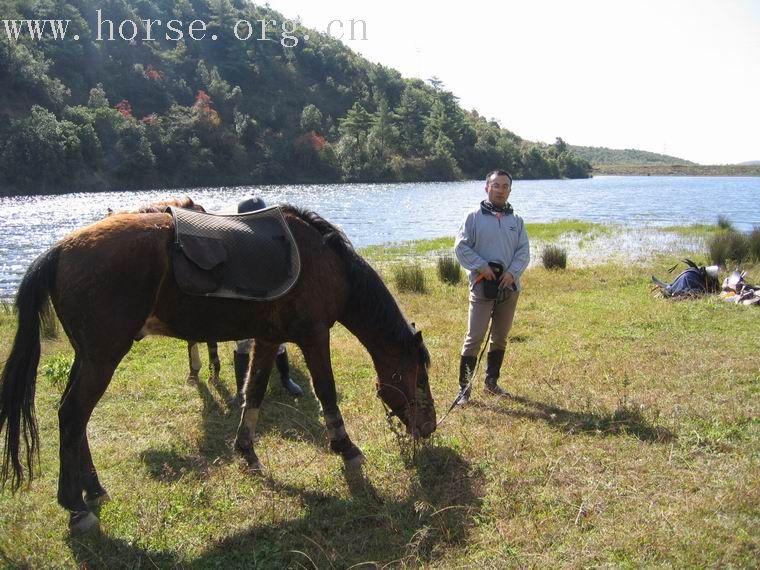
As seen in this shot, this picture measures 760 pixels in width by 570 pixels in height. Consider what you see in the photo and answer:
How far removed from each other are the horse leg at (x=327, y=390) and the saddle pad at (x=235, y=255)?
45 cm

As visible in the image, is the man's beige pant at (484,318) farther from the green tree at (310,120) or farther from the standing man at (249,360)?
the green tree at (310,120)

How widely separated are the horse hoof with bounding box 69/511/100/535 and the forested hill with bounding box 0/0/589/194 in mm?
52091

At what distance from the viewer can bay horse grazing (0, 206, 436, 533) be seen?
3.10 metres

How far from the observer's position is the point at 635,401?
4871mm

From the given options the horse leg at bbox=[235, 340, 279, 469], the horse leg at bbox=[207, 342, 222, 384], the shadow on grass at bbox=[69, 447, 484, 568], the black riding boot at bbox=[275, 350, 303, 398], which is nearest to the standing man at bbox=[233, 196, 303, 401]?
the black riding boot at bbox=[275, 350, 303, 398]

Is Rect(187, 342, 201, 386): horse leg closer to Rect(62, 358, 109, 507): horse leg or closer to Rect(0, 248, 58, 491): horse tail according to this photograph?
Rect(62, 358, 109, 507): horse leg

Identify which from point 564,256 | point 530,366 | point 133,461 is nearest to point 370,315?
point 133,461

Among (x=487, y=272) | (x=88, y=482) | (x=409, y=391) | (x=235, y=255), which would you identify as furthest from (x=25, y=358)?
Answer: (x=487, y=272)

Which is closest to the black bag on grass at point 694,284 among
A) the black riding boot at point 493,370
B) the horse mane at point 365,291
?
the black riding boot at point 493,370

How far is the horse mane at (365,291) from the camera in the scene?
3.82 meters

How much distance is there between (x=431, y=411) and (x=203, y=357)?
3.92 meters

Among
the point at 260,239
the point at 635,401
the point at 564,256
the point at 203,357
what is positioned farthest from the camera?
the point at 564,256

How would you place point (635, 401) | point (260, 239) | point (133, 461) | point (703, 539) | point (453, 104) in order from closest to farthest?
1. point (703, 539)
2. point (260, 239)
3. point (133, 461)
4. point (635, 401)
5. point (453, 104)

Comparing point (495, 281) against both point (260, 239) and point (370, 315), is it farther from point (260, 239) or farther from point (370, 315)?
point (260, 239)
